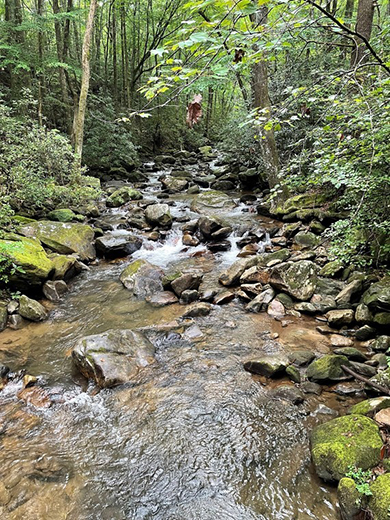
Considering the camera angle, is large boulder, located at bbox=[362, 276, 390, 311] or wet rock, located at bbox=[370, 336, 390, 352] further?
large boulder, located at bbox=[362, 276, 390, 311]

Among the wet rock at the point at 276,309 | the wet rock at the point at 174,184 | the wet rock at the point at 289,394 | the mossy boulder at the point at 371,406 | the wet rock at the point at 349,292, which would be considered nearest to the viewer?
the mossy boulder at the point at 371,406

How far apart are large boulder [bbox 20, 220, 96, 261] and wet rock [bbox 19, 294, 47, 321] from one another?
244 cm

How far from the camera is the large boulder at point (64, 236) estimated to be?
26.8 ft

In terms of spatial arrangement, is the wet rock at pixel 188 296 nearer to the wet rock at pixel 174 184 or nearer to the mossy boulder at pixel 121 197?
the mossy boulder at pixel 121 197

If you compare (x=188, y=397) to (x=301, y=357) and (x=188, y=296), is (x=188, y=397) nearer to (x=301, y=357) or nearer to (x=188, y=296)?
(x=301, y=357)

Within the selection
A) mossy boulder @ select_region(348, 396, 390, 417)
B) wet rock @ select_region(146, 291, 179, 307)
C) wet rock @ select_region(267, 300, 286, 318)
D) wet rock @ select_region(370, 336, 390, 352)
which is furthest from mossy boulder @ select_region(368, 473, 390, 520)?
wet rock @ select_region(146, 291, 179, 307)

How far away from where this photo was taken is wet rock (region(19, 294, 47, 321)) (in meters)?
5.84

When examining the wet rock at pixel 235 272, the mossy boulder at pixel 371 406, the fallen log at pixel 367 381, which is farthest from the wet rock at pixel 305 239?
the mossy boulder at pixel 371 406

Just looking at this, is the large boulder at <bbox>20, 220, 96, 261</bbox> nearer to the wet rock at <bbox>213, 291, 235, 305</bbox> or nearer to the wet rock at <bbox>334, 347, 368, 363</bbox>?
the wet rock at <bbox>213, 291, 235, 305</bbox>

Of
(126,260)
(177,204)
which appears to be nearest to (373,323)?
(126,260)

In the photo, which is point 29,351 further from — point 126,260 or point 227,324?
point 126,260

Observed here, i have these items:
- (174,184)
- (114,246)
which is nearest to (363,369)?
(114,246)

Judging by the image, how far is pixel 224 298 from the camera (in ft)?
21.2

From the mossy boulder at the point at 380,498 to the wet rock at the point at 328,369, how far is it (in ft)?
5.15
